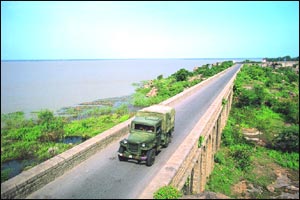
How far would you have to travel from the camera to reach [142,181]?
32.3 feet

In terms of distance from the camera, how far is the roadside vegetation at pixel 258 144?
63.3ft

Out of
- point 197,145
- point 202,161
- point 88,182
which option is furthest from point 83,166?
point 202,161

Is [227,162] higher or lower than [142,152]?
lower

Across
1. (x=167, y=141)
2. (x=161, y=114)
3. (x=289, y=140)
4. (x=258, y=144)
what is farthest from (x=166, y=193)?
(x=258, y=144)

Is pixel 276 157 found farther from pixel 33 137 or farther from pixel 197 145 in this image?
pixel 33 137

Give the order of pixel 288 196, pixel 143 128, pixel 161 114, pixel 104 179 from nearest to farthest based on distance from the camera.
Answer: pixel 104 179
pixel 143 128
pixel 161 114
pixel 288 196

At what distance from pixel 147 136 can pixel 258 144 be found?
1935 centimetres

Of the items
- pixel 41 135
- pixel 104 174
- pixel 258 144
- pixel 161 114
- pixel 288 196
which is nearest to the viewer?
pixel 104 174

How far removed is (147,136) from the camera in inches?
444

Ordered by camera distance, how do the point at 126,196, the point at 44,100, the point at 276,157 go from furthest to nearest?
the point at 44,100
the point at 276,157
the point at 126,196

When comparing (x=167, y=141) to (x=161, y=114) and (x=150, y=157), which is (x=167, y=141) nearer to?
(x=161, y=114)

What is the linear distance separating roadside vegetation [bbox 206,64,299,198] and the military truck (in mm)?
7481

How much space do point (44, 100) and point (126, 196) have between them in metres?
40.9

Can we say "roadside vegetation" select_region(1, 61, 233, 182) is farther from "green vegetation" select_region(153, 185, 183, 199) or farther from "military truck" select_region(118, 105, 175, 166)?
"green vegetation" select_region(153, 185, 183, 199)
